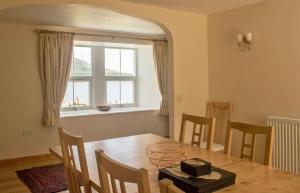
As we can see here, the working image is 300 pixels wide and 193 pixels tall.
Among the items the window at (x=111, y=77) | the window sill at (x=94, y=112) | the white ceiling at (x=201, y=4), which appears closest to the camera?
the white ceiling at (x=201, y=4)

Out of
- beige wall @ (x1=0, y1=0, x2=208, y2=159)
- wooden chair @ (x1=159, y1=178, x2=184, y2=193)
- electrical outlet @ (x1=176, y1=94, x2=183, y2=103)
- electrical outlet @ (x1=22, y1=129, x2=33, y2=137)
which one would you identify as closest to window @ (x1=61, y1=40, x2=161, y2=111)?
beige wall @ (x1=0, y1=0, x2=208, y2=159)

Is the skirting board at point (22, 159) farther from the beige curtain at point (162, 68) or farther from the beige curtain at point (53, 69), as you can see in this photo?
the beige curtain at point (162, 68)

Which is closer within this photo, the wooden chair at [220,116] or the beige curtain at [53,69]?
the wooden chair at [220,116]

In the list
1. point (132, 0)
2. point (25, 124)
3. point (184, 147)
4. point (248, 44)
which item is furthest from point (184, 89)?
point (25, 124)

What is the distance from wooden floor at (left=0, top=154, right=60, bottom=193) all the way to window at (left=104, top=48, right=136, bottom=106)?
184 centimetres

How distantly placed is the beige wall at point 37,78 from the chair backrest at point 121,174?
8.00 ft

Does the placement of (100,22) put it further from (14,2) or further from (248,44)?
(248,44)

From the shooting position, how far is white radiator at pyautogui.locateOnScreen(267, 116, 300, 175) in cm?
296

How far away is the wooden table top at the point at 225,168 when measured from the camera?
4.57 feet

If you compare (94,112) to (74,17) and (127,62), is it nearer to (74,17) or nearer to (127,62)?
(127,62)

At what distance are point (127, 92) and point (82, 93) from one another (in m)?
1.08

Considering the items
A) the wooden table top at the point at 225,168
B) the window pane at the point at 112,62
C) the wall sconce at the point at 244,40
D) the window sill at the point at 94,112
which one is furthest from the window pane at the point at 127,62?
the wooden table top at the point at 225,168

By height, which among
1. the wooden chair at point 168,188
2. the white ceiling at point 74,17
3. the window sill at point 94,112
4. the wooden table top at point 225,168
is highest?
the white ceiling at point 74,17

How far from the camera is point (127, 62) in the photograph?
20.2 ft
